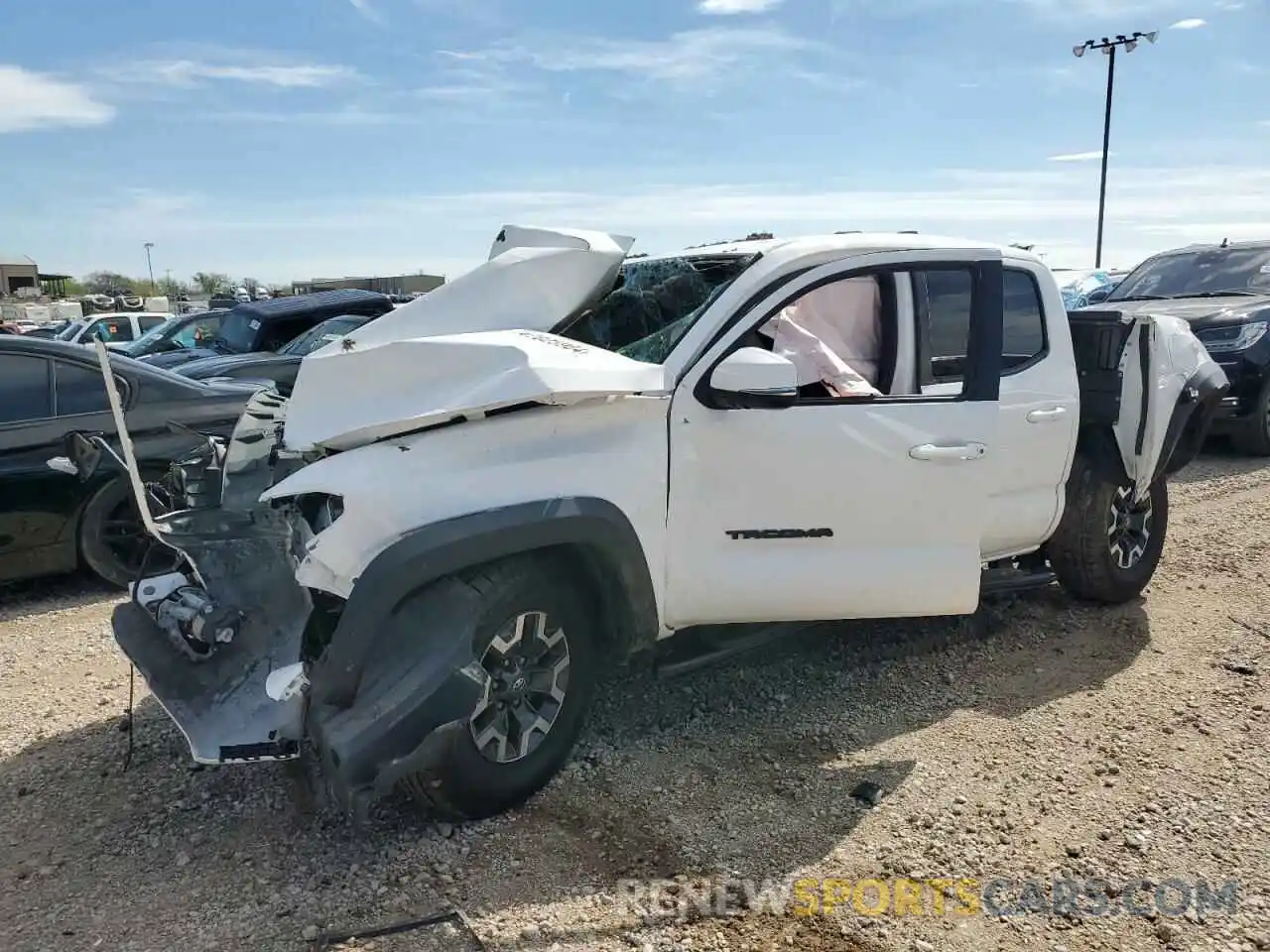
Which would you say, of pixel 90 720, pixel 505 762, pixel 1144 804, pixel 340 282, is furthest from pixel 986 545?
pixel 340 282

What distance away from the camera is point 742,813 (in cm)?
345

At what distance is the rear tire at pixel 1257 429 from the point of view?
9.11m

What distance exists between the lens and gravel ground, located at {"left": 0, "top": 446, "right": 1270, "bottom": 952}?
9.45 ft

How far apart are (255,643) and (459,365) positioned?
46.6 inches

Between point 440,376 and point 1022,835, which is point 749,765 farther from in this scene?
point 440,376

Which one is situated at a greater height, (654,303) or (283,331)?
(654,303)

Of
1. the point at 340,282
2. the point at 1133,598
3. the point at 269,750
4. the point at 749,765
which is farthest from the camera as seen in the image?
the point at 340,282

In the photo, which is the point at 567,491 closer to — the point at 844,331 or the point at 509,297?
the point at 509,297

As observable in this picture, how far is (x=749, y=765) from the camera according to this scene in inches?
148

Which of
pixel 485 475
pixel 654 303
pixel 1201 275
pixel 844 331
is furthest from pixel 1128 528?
pixel 1201 275

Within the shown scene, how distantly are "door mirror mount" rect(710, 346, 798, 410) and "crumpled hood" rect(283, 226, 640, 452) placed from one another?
0.72 feet

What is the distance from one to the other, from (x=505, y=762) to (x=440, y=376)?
1295mm

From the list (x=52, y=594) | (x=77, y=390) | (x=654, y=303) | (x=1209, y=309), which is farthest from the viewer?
(x=1209, y=309)

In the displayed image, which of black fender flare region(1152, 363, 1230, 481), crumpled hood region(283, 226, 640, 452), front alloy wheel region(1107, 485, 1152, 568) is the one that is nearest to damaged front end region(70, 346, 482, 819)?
crumpled hood region(283, 226, 640, 452)
